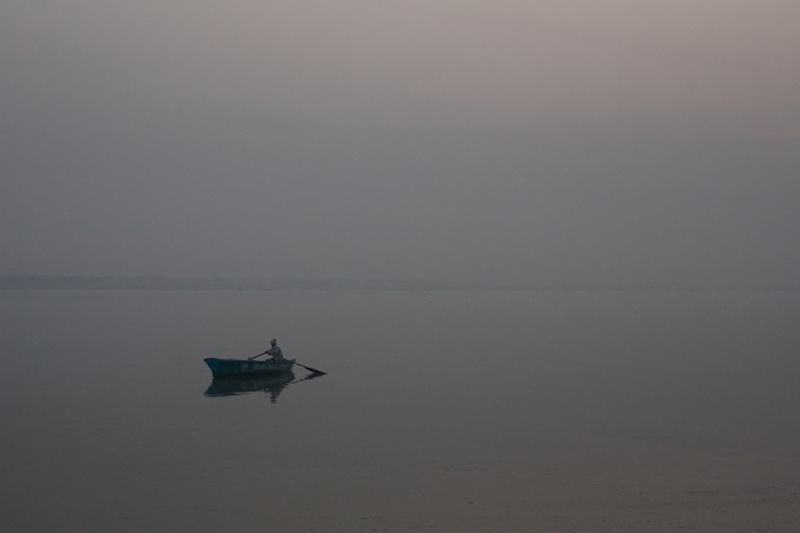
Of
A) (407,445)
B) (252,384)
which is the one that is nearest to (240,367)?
(252,384)

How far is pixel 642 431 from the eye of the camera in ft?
79.3

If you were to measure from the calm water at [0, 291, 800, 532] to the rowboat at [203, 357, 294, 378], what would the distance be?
1316mm

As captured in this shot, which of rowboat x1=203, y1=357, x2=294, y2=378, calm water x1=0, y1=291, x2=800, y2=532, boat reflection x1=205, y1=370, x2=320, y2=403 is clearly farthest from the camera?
rowboat x1=203, y1=357, x2=294, y2=378

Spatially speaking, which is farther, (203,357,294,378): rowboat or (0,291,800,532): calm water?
(203,357,294,378): rowboat

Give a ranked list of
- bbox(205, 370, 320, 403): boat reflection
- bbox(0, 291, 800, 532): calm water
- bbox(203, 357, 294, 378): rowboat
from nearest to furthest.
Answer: bbox(0, 291, 800, 532): calm water < bbox(205, 370, 320, 403): boat reflection < bbox(203, 357, 294, 378): rowboat

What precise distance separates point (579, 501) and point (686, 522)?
2.28 m

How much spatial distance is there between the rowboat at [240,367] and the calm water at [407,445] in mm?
1316

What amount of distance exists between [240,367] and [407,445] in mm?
15446

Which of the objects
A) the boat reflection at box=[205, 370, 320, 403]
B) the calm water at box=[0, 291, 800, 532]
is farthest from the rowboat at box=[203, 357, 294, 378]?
the calm water at box=[0, 291, 800, 532]

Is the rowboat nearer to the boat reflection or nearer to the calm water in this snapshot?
the boat reflection

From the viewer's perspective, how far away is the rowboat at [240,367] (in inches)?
1367

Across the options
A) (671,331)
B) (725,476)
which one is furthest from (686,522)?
(671,331)

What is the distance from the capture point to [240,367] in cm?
3519

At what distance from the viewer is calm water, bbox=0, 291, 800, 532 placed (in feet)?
50.7
